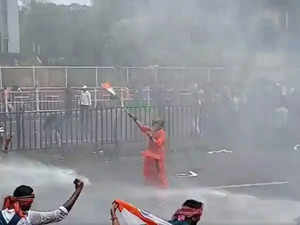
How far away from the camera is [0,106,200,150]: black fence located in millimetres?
10219

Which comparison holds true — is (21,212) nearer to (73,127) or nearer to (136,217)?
(136,217)

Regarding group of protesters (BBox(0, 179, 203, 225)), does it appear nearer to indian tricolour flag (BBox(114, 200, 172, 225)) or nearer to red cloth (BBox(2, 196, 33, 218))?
red cloth (BBox(2, 196, 33, 218))

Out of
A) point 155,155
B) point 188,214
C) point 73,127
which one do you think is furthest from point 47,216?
point 73,127

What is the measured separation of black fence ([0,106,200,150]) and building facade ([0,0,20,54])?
58.5ft

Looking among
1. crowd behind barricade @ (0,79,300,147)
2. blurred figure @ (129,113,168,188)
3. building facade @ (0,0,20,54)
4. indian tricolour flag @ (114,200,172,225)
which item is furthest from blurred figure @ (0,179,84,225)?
building facade @ (0,0,20,54)

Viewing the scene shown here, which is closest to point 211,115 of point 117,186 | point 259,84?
point 259,84

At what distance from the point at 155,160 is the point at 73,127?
3.48 metres

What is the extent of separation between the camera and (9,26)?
28984 millimetres

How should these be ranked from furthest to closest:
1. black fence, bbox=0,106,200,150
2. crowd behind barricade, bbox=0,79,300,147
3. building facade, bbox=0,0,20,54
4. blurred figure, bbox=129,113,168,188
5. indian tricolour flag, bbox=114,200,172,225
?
building facade, bbox=0,0,20,54 → crowd behind barricade, bbox=0,79,300,147 → black fence, bbox=0,106,200,150 → blurred figure, bbox=129,113,168,188 → indian tricolour flag, bbox=114,200,172,225

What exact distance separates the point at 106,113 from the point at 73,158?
112cm

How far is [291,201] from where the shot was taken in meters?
7.04

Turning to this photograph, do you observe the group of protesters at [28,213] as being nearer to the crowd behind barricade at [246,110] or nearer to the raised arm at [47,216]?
the raised arm at [47,216]

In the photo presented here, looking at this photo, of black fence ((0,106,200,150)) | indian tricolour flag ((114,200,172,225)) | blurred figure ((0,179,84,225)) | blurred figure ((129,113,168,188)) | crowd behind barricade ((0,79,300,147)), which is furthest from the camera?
crowd behind barricade ((0,79,300,147))

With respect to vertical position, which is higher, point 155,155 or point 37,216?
point 37,216
